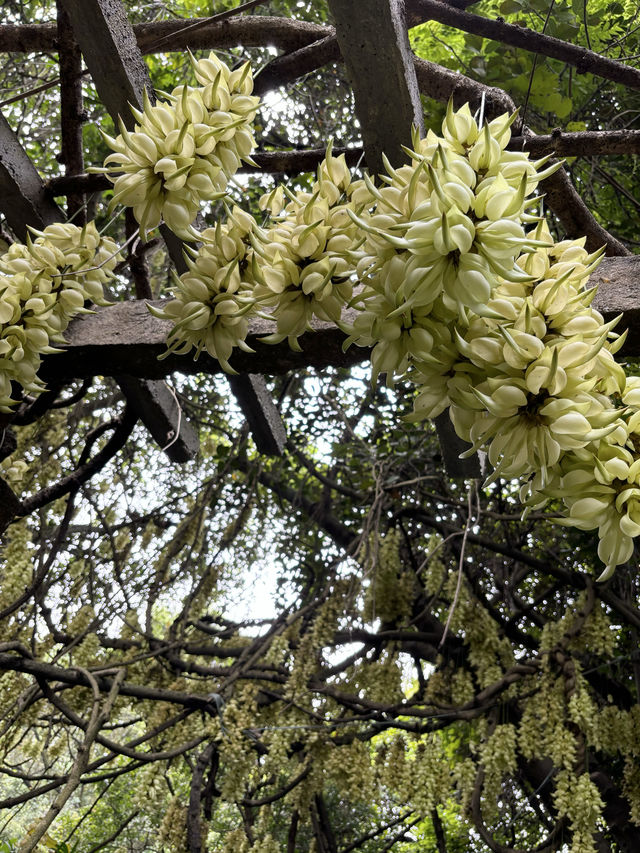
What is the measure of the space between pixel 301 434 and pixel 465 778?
4.52ft

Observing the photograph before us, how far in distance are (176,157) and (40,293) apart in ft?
1.03

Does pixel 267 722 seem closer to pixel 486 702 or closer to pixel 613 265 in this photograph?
pixel 486 702

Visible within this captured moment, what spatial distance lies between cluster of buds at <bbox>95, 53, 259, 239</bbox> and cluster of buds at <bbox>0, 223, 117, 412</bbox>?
20 centimetres

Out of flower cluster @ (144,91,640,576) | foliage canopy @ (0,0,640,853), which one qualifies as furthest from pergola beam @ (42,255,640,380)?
flower cluster @ (144,91,640,576)

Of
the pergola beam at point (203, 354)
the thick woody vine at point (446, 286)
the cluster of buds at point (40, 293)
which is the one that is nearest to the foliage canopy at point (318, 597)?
the pergola beam at point (203, 354)

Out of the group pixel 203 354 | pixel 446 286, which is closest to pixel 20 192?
→ pixel 203 354

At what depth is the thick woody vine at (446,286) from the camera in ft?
1.59

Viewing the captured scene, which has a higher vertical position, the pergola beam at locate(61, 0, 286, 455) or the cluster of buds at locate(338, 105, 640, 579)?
the pergola beam at locate(61, 0, 286, 455)

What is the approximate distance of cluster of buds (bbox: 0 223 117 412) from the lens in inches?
32.5

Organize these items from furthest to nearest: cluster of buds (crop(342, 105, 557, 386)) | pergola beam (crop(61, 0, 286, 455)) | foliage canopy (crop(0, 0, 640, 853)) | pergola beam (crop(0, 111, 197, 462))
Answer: foliage canopy (crop(0, 0, 640, 853)) < pergola beam (crop(0, 111, 197, 462)) < pergola beam (crop(61, 0, 286, 455)) < cluster of buds (crop(342, 105, 557, 386))

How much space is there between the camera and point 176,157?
641 millimetres

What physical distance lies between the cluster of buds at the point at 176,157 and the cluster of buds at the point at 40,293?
20 centimetres

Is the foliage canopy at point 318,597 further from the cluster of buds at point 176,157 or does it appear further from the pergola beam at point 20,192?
the cluster of buds at point 176,157

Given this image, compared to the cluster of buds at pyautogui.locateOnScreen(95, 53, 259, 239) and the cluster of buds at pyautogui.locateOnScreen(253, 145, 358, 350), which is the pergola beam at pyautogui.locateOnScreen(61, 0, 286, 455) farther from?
the cluster of buds at pyautogui.locateOnScreen(253, 145, 358, 350)
